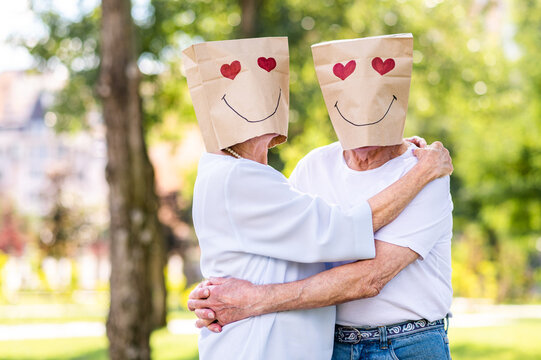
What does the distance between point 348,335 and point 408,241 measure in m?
0.44

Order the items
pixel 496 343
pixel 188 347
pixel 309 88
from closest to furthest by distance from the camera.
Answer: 1. pixel 496 343
2. pixel 188 347
3. pixel 309 88

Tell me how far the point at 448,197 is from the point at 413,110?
562 inches

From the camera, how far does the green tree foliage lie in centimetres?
1330

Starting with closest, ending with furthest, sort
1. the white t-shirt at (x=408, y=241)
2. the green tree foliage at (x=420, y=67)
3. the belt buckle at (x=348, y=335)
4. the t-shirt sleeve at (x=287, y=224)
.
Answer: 1. the t-shirt sleeve at (x=287, y=224)
2. the white t-shirt at (x=408, y=241)
3. the belt buckle at (x=348, y=335)
4. the green tree foliage at (x=420, y=67)

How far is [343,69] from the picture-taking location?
2.65 m

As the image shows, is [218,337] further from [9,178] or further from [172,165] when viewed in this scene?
[9,178]

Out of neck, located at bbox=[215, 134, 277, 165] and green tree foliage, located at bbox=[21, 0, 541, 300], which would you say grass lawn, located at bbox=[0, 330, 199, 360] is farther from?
neck, located at bbox=[215, 134, 277, 165]

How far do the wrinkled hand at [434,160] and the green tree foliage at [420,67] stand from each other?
968 cm

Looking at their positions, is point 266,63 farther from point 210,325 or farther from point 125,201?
point 125,201

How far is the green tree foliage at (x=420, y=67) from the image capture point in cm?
1330

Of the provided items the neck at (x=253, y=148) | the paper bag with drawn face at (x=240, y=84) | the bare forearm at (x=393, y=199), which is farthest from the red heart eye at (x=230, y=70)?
the bare forearm at (x=393, y=199)

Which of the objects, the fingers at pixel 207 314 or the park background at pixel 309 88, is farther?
the park background at pixel 309 88

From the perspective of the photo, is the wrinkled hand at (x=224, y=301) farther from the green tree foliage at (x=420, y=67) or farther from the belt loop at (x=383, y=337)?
the green tree foliage at (x=420, y=67)

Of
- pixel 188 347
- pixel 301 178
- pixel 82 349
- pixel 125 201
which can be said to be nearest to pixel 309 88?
pixel 188 347
